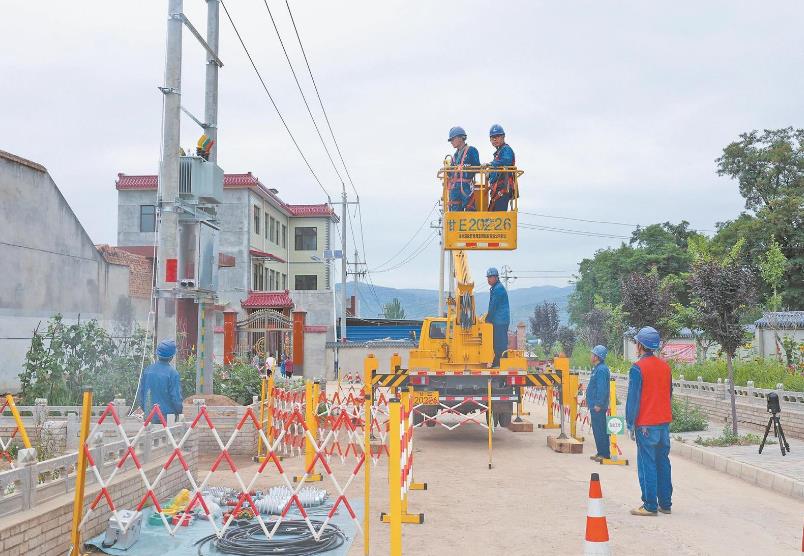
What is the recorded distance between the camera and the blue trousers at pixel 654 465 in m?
8.68

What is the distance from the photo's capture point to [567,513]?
8.81m

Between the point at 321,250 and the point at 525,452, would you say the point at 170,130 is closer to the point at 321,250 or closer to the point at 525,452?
the point at 525,452

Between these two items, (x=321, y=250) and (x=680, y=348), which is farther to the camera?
(x=321, y=250)

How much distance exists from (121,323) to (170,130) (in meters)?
9.44

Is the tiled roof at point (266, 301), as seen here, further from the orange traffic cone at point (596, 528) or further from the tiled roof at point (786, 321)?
the orange traffic cone at point (596, 528)

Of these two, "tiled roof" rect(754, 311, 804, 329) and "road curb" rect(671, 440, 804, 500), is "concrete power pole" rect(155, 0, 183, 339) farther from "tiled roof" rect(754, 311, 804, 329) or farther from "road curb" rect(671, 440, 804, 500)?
"tiled roof" rect(754, 311, 804, 329)

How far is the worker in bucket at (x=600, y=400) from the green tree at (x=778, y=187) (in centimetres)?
2802

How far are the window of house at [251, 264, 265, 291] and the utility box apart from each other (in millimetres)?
31803

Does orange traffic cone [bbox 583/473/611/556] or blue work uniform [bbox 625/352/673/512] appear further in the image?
blue work uniform [bbox 625/352/673/512]

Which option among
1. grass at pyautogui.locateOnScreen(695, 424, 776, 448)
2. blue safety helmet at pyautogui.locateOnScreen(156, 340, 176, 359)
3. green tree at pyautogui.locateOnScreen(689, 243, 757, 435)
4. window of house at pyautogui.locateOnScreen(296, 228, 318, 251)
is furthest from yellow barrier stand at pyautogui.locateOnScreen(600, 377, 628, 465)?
window of house at pyautogui.locateOnScreen(296, 228, 318, 251)

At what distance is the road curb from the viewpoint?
383 inches

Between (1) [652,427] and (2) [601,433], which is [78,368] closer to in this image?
(2) [601,433]

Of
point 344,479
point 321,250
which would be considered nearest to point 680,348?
point 321,250

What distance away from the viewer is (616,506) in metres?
9.22
